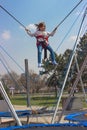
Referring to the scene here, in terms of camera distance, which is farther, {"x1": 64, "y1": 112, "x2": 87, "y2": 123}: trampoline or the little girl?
{"x1": 64, "y1": 112, "x2": 87, "y2": 123}: trampoline

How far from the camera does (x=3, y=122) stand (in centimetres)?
1204

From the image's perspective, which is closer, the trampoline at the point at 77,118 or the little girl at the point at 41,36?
the little girl at the point at 41,36

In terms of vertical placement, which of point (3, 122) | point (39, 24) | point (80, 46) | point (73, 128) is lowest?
point (73, 128)

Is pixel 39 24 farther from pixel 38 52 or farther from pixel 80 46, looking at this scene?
pixel 80 46

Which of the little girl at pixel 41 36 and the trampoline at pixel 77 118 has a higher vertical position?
the little girl at pixel 41 36

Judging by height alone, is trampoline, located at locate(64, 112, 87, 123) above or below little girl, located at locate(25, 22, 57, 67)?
below

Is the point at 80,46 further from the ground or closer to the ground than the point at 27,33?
further from the ground

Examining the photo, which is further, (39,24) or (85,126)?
(39,24)

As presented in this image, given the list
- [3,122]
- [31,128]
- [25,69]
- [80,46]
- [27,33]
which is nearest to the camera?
[31,128]

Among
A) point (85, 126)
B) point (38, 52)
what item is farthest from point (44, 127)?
point (38, 52)

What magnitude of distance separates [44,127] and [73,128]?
54cm

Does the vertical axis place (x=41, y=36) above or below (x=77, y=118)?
above

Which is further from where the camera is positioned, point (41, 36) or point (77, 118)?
point (77, 118)

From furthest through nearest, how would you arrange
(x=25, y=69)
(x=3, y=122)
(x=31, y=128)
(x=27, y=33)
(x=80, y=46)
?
(x=80, y=46) → (x=3, y=122) → (x=25, y=69) → (x=27, y=33) → (x=31, y=128)
